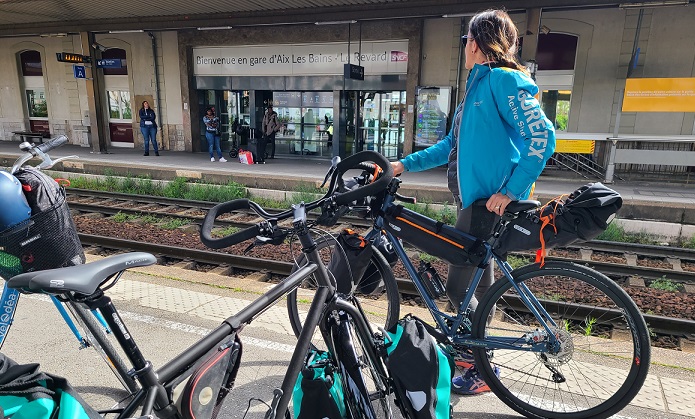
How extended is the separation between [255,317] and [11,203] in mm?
1297

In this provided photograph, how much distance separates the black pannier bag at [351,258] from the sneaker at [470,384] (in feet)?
2.90

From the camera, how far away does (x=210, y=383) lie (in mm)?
1625

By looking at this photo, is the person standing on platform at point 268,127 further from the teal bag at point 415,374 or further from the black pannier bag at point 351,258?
the teal bag at point 415,374

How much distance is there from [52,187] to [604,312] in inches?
161

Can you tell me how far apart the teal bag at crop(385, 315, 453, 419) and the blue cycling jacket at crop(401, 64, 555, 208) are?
995 millimetres

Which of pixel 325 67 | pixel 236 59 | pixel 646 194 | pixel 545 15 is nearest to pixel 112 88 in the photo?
pixel 236 59

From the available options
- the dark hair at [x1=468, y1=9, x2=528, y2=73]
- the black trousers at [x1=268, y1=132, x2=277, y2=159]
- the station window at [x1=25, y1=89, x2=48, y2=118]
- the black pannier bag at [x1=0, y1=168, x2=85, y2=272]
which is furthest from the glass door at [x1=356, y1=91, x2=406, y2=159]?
the station window at [x1=25, y1=89, x2=48, y2=118]

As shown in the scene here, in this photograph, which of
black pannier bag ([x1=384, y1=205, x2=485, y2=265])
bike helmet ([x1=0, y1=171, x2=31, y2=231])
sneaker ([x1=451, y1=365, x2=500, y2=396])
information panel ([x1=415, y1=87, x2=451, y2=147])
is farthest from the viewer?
information panel ([x1=415, y1=87, x2=451, y2=147])

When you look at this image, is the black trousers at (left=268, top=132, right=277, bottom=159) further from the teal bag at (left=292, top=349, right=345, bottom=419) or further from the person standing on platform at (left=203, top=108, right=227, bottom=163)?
the teal bag at (left=292, top=349, right=345, bottom=419)

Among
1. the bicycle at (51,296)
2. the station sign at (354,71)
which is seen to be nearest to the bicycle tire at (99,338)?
the bicycle at (51,296)

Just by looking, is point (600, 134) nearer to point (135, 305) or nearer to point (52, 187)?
point (135, 305)

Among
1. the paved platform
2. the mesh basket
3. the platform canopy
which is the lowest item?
the paved platform

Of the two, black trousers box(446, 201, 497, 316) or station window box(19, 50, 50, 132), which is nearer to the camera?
black trousers box(446, 201, 497, 316)

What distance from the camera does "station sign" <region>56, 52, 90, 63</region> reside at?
50.4ft
